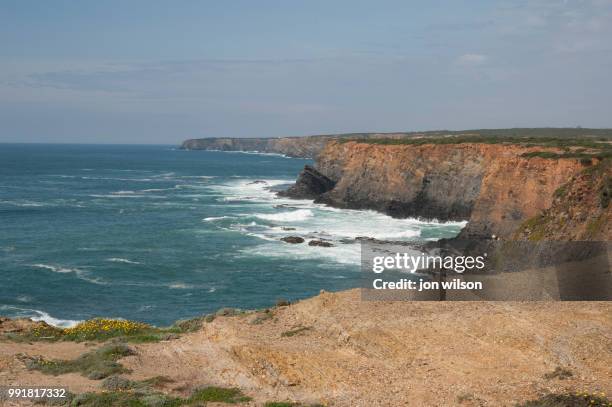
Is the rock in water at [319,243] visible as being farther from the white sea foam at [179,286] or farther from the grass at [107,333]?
the grass at [107,333]

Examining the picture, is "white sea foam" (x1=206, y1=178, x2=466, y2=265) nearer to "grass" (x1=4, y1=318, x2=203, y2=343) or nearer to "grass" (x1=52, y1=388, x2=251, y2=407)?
"grass" (x1=4, y1=318, x2=203, y2=343)

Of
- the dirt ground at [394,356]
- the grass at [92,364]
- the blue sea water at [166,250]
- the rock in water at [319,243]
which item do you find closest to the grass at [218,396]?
the dirt ground at [394,356]

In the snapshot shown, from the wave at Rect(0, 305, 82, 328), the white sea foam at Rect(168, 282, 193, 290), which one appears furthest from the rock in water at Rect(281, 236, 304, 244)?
the wave at Rect(0, 305, 82, 328)

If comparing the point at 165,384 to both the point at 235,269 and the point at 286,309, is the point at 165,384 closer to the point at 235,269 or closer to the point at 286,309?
the point at 286,309

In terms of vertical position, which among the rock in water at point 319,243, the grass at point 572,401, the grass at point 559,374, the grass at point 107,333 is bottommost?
the rock in water at point 319,243

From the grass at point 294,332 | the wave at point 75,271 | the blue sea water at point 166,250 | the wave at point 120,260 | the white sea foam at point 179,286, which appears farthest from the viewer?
the wave at point 120,260

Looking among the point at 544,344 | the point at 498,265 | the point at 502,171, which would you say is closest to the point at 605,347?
the point at 544,344
